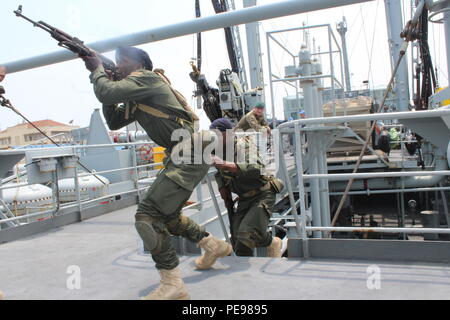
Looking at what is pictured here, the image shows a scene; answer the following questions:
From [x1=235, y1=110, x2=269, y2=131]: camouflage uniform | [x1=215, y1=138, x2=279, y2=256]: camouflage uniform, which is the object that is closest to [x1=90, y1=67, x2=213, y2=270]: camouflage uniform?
[x1=215, y1=138, x2=279, y2=256]: camouflage uniform

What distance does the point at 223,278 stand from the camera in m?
3.04

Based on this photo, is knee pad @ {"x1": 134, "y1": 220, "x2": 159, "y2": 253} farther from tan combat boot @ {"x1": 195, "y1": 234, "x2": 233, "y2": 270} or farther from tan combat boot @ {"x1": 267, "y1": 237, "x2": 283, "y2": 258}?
tan combat boot @ {"x1": 267, "y1": 237, "x2": 283, "y2": 258}

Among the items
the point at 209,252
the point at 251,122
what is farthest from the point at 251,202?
the point at 251,122

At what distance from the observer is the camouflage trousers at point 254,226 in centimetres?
382

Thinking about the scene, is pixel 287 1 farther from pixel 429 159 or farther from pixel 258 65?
pixel 258 65

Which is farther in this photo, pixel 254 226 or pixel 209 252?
pixel 254 226

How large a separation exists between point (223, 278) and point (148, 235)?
30.2 inches

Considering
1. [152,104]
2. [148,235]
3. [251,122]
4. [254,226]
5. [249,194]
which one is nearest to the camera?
[148,235]

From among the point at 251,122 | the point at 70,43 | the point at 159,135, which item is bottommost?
the point at 159,135

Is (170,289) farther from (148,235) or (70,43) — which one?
(70,43)

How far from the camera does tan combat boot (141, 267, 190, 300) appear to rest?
261cm

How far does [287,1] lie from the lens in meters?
2.82

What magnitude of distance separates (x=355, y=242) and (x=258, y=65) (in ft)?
44.4
